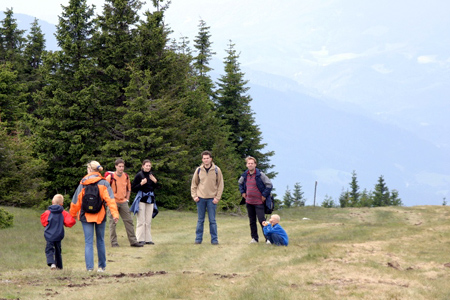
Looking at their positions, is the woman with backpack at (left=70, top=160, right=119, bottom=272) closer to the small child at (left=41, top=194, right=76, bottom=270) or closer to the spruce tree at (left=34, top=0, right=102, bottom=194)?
the small child at (left=41, top=194, right=76, bottom=270)

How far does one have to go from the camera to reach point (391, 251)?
46.9 ft

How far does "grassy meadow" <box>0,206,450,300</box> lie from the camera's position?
9.50 metres

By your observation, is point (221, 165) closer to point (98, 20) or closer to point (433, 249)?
point (98, 20)

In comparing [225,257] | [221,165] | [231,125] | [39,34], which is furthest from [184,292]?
[39,34]

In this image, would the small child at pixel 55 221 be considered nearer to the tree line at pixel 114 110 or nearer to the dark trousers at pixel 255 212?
the dark trousers at pixel 255 212

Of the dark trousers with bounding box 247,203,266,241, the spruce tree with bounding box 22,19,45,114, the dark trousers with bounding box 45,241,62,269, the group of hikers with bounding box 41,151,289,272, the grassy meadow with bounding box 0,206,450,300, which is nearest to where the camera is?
the grassy meadow with bounding box 0,206,450,300

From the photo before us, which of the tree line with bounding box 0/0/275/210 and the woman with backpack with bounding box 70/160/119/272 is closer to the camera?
the woman with backpack with bounding box 70/160/119/272

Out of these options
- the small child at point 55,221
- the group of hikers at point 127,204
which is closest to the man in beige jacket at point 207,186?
the group of hikers at point 127,204

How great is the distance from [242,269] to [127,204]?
5.06 meters

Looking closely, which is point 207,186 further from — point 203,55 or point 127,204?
point 203,55

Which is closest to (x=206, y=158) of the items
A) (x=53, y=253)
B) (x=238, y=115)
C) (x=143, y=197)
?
Result: (x=143, y=197)

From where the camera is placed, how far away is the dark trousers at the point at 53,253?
13.1 meters

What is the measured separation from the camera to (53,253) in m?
13.3

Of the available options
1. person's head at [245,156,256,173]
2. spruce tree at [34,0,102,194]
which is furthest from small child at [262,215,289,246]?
spruce tree at [34,0,102,194]
